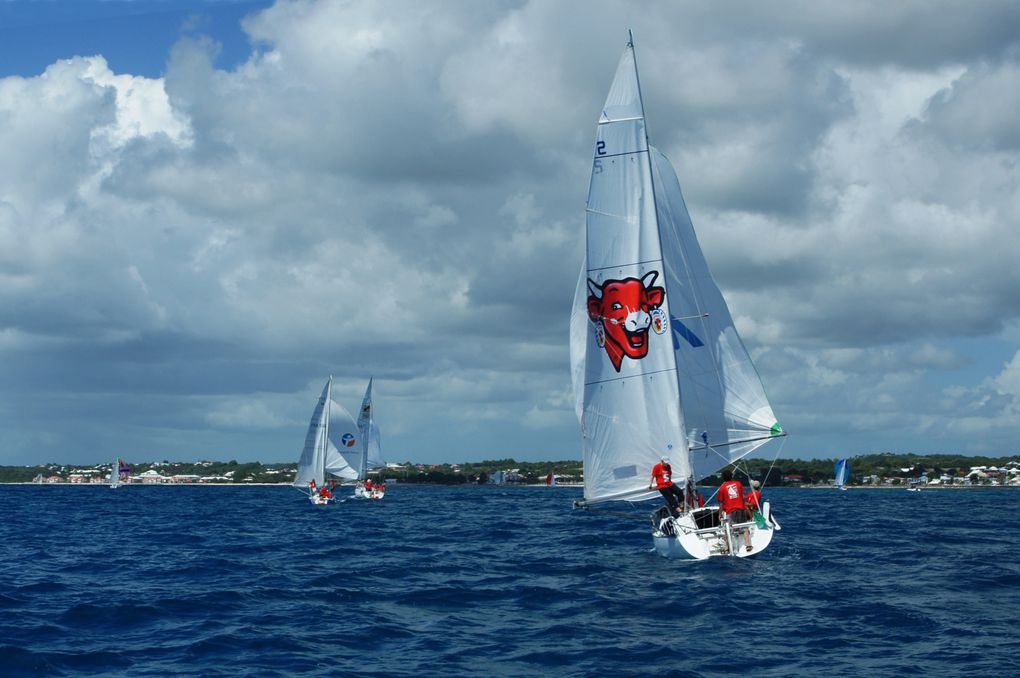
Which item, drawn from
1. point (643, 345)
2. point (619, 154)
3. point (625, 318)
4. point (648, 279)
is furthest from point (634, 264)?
point (619, 154)

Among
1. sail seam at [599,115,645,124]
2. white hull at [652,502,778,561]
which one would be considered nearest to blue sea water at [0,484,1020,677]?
white hull at [652,502,778,561]

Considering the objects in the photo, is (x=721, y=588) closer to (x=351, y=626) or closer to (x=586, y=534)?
(x=351, y=626)

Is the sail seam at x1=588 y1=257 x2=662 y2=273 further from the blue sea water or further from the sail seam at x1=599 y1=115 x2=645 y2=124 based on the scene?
the blue sea water

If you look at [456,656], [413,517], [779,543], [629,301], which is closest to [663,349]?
[629,301]

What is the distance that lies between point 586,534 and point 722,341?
13.1 meters

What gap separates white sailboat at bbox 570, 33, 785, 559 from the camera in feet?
97.4

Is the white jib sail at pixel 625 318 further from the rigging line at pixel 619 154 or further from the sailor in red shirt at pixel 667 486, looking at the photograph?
the sailor in red shirt at pixel 667 486

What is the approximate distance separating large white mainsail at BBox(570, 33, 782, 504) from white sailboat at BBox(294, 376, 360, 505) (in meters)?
59.1

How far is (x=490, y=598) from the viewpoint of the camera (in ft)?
73.3

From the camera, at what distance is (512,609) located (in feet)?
68.6

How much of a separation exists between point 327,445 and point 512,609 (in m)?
73.2

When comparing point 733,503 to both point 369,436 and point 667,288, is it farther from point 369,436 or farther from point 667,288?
point 369,436

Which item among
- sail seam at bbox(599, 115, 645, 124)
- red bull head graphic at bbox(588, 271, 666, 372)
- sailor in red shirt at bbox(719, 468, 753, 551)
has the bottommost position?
sailor in red shirt at bbox(719, 468, 753, 551)

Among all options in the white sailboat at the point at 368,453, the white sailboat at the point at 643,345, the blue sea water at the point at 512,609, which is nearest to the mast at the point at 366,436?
the white sailboat at the point at 368,453
